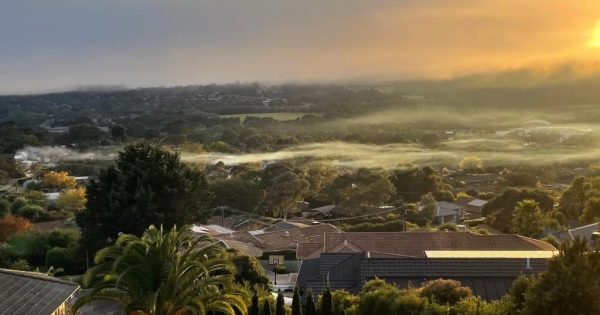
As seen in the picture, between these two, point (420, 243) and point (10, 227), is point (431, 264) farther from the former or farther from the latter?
point (10, 227)

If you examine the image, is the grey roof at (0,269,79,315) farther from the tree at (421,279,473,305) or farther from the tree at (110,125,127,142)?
the tree at (110,125,127,142)

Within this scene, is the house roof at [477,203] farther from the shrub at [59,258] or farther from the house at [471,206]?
the shrub at [59,258]

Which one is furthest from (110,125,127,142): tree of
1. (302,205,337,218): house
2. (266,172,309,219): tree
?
(302,205,337,218): house

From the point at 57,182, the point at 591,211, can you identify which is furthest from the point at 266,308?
the point at 57,182

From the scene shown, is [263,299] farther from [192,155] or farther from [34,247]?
[192,155]

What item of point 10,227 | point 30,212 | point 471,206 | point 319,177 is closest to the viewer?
point 10,227

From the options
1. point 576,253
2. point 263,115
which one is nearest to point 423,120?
point 263,115
